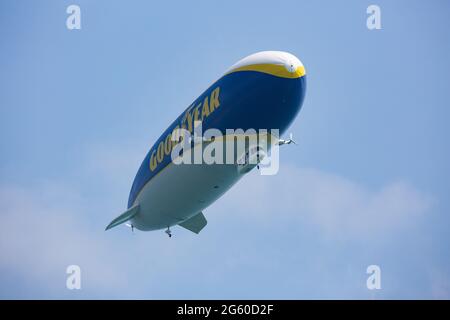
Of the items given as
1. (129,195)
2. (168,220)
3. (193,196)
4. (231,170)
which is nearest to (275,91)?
(231,170)

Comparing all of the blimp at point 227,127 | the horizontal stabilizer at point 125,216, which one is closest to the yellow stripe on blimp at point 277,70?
the blimp at point 227,127

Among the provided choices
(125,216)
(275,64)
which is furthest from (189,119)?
(125,216)

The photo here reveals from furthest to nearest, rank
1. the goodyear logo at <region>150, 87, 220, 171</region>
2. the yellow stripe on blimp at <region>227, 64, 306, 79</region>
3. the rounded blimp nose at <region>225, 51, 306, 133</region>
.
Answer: the goodyear logo at <region>150, 87, 220, 171</region>
the yellow stripe on blimp at <region>227, 64, 306, 79</region>
the rounded blimp nose at <region>225, 51, 306, 133</region>

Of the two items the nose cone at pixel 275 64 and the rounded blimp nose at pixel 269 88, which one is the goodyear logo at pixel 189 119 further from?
the nose cone at pixel 275 64

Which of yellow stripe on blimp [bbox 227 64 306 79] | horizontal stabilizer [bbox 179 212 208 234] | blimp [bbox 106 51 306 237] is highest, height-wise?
yellow stripe on blimp [bbox 227 64 306 79]

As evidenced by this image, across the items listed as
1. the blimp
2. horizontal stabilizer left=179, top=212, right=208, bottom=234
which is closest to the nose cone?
the blimp

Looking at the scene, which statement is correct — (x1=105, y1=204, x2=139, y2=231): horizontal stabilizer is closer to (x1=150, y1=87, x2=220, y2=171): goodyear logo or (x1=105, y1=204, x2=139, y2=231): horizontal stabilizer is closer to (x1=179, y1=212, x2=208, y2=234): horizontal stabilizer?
(x1=150, y1=87, x2=220, y2=171): goodyear logo

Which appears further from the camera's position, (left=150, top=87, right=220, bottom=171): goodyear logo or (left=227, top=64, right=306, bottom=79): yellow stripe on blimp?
(left=150, top=87, right=220, bottom=171): goodyear logo

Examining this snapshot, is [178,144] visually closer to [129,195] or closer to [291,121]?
[291,121]

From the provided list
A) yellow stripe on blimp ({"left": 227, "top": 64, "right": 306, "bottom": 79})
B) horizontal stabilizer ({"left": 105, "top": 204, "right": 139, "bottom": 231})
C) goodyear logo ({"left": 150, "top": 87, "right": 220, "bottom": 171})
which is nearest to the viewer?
yellow stripe on blimp ({"left": 227, "top": 64, "right": 306, "bottom": 79})

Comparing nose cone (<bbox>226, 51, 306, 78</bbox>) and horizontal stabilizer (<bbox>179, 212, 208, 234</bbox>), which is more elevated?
nose cone (<bbox>226, 51, 306, 78</bbox>)
